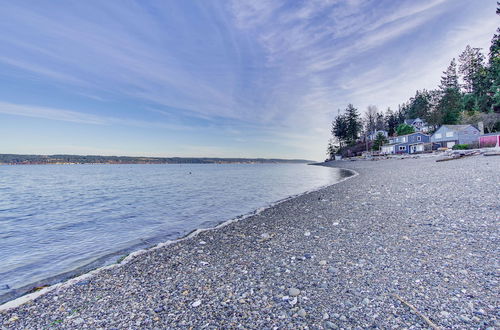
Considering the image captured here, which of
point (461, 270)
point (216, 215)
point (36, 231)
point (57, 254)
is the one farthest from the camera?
point (216, 215)

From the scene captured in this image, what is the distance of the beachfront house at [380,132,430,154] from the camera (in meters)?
68.9

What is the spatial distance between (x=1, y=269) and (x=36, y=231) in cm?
476

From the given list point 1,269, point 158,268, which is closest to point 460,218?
point 158,268

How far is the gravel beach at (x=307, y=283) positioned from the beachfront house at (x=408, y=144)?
2993 inches

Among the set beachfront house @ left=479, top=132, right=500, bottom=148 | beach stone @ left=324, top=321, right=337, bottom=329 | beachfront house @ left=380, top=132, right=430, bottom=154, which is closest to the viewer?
beach stone @ left=324, top=321, right=337, bottom=329

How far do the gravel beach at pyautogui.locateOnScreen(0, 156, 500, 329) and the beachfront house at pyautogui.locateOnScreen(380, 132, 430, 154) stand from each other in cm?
7602

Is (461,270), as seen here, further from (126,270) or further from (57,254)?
(57,254)

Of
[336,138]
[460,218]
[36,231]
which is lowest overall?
[36,231]

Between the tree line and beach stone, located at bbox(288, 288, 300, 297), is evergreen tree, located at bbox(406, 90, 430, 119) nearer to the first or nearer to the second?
the tree line

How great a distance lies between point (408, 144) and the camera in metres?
72.6

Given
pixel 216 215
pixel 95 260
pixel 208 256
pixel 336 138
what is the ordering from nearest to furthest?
1. pixel 208 256
2. pixel 95 260
3. pixel 216 215
4. pixel 336 138

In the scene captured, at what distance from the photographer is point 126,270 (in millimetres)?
5598

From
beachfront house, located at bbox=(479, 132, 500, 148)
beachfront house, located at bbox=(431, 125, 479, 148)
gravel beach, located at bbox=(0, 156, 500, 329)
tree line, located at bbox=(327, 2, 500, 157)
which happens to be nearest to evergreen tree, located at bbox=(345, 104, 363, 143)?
tree line, located at bbox=(327, 2, 500, 157)

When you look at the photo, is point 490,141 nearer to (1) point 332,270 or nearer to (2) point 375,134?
(1) point 332,270
